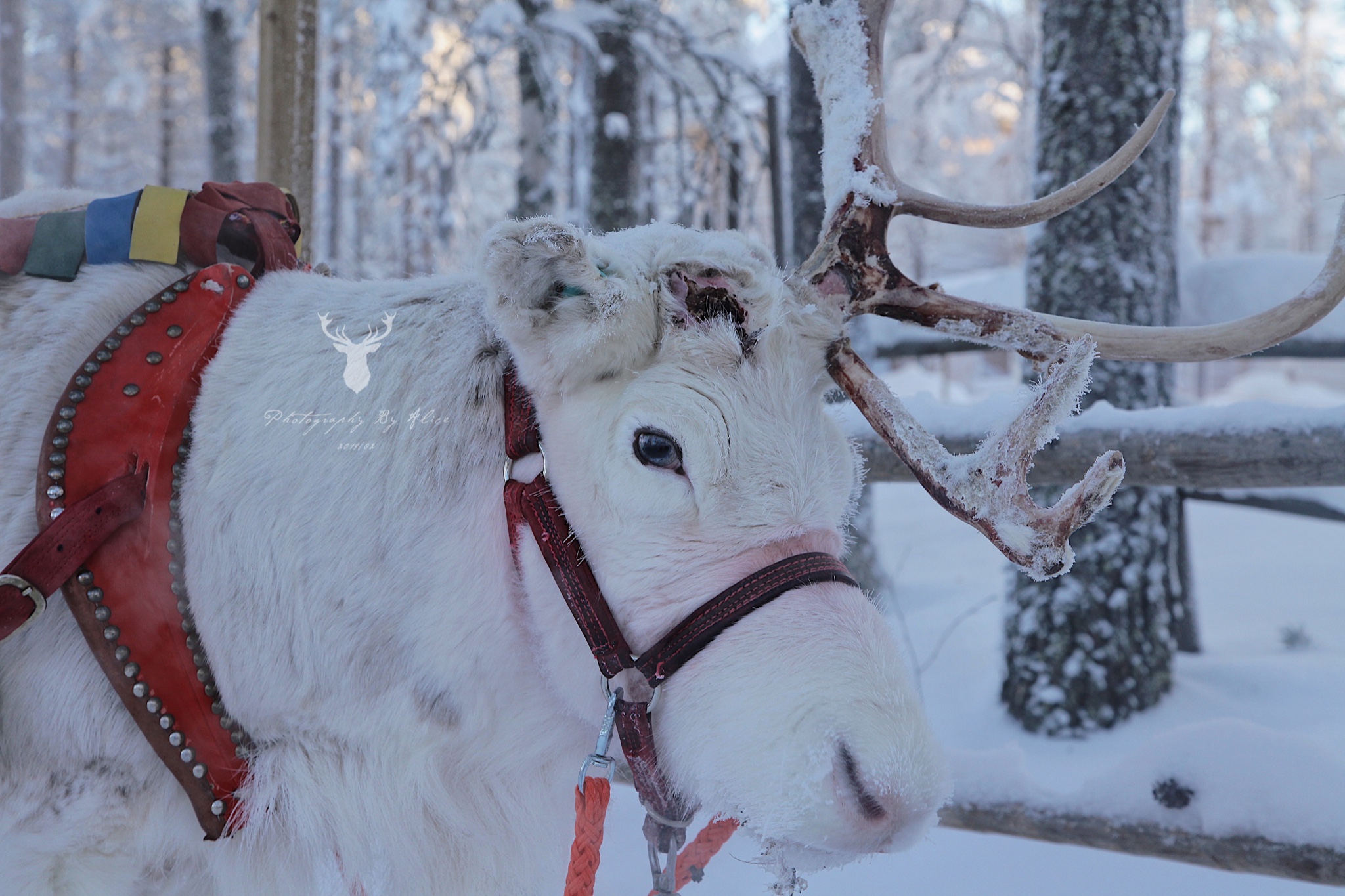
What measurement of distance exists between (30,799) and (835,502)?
4.76 feet

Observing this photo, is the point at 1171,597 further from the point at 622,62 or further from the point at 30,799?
the point at 622,62

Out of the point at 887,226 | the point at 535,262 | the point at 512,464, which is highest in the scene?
the point at 887,226

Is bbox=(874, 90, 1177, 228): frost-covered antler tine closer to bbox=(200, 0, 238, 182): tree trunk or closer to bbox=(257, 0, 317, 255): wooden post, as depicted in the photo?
bbox=(257, 0, 317, 255): wooden post

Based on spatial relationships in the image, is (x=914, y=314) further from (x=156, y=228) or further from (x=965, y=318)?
(x=156, y=228)

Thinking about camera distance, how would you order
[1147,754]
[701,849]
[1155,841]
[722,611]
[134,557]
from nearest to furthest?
[722,611]
[134,557]
[701,849]
[1155,841]
[1147,754]

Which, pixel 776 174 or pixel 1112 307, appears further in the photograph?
pixel 776 174

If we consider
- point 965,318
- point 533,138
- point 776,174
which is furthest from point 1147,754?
point 533,138

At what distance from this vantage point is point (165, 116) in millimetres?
17984

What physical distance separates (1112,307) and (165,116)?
19881mm

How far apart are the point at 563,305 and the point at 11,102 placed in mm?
13593

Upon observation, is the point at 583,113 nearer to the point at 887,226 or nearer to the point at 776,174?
the point at 776,174

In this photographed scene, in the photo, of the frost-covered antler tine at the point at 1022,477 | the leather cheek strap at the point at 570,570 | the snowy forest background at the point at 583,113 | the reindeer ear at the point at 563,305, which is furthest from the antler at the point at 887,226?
the snowy forest background at the point at 583,113

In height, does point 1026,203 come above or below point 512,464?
above

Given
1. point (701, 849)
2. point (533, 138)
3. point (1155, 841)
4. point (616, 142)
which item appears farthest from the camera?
point (533, 138)
